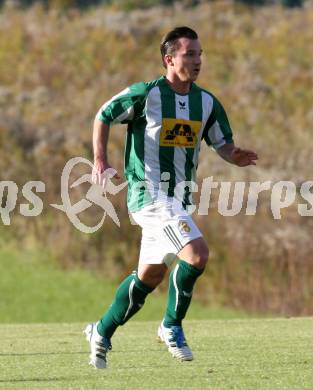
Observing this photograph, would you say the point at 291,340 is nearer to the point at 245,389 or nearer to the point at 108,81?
the point at 245,389

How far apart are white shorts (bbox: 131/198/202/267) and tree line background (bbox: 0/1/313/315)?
931 centimetres

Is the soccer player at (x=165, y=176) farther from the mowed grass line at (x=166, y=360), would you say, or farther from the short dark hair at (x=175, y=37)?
the mowed grass line at (x=166, y=360)

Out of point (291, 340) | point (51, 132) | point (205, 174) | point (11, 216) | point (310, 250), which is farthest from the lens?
point (51, 132)

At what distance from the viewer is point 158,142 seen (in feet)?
26.0

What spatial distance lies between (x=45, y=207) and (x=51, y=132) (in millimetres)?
3780

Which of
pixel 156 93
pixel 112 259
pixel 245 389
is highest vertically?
pixel 156 93

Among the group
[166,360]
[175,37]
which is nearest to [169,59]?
[175,37]

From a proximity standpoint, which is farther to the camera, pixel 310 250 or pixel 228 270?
pixel 228 270

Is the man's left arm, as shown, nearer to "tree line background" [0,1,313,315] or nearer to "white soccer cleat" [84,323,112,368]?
"white soccer cleat" [84,323,112,368]

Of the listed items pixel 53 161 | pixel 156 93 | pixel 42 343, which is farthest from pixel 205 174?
pixel 156 93

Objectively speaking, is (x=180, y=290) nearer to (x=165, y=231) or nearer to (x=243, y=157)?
(x=165, y=231)

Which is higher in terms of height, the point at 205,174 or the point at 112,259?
the point at 205,174

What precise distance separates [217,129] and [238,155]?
25 cm

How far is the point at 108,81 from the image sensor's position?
2905 centimetres
